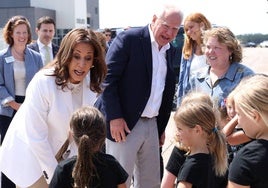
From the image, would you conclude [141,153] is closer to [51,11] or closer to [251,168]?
[251,168]

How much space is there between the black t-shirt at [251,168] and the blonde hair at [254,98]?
0.57 feet

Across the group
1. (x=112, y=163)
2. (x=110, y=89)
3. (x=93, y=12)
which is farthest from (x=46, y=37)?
(x=93, y=12)

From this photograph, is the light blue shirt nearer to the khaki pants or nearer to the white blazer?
the white blazer

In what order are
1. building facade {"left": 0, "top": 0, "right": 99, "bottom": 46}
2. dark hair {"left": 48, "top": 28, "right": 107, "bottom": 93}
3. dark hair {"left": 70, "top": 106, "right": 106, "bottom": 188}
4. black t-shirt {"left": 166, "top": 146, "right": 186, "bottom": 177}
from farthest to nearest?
building facade {"left": 0, "top": 0, "right": 99, "bottom": 46}
dark hair {"left": 48, "top": 28, "right": 107, "bottom": 93}
black t-shirt {"left": 166, "top": 146, "right": 186, "bottom": 177}
dark hair {"left": 70, "top": 106, "right": 106, "bottom": 188}

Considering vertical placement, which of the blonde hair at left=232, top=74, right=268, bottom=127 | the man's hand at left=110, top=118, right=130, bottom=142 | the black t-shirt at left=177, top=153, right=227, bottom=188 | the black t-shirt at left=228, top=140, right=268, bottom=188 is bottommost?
the man's hand at left=110, top=118, right=130, bottom=142

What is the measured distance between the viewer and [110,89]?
10.6 feet

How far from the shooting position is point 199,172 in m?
2.26

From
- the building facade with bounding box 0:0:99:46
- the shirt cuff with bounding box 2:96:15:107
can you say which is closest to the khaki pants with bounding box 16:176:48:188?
the shirt cuff with bounding box 2:96:15:107

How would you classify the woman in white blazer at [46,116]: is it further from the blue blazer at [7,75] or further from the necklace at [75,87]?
the blue blazer at [7,75]

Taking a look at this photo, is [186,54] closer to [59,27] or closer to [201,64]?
[201,64]

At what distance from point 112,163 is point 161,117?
134cm

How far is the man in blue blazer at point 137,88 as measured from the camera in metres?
3.22

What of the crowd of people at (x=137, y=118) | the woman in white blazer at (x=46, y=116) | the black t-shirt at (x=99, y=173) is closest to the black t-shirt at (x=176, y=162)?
the crowd of people at (x=137, y=118)

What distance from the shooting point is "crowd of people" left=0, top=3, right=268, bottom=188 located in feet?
7.07
